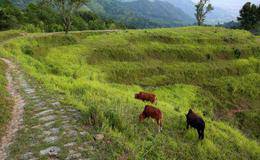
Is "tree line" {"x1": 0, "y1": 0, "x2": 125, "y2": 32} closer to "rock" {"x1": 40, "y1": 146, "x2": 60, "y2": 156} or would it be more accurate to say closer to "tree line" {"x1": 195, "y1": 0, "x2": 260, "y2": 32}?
"tree line" {"x1": 195, "y1": 0, "x2": 260, "y2": 32}

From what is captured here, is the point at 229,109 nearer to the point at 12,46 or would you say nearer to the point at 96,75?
the point at 96,75

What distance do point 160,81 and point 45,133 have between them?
96.9 feet

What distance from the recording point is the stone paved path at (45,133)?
827cm

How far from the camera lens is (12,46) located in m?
33.7

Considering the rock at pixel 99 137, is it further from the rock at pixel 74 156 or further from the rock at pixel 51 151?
the rock at pixel 51 151

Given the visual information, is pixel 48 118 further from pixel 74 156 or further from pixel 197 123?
pixel 197 123

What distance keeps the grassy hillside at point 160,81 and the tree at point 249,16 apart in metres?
31.8

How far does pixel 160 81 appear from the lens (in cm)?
3834

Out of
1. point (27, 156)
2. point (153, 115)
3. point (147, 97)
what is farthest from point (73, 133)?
point (147, 97)

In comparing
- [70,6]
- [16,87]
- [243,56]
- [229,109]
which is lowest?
[229,109]

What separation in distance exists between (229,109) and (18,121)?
31292 millimetres

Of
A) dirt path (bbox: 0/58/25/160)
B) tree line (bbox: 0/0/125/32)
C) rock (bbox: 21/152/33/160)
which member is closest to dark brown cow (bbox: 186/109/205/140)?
dirt path (bbox: 0/58/25/160)

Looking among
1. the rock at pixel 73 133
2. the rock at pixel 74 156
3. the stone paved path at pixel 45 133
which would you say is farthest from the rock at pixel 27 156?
the rock at pixel 73 133

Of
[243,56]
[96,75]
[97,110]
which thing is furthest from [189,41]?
[97,110]
